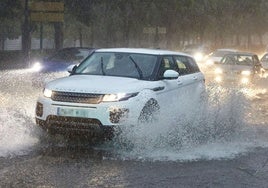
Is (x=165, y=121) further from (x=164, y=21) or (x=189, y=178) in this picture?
(x=164, y=21)

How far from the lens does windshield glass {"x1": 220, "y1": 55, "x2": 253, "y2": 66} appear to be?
2274 cm

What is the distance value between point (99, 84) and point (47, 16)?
26930 millimetres

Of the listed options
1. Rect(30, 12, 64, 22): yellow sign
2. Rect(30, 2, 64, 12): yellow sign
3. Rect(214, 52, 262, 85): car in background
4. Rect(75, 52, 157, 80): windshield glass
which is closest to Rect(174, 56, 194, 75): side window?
Rect(75, 52, 157, 80): windshield glass

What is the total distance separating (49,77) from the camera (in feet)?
65.9

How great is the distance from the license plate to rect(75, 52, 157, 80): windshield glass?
53.9 inches

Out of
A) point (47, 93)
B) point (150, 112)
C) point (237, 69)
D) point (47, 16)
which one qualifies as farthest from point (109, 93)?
point (47, 16)

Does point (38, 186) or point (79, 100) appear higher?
point (79, 100)

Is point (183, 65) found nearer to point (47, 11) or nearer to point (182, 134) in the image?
point (182, 134)

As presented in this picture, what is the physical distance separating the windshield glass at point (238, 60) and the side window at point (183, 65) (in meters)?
11.8

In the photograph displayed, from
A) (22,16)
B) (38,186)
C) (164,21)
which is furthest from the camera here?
(164,21)

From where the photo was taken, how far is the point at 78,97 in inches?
324

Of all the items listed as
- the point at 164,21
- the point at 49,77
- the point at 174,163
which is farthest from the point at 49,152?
the point at 164,21

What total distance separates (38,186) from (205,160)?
8.71ft

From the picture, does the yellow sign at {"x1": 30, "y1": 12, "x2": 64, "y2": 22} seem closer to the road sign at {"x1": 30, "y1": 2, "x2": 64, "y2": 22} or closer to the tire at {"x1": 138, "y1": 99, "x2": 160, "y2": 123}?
the road sign at {"x1": 30, "y1": 2, "x2": 64, "y2": 22}
